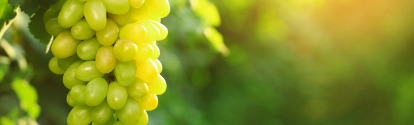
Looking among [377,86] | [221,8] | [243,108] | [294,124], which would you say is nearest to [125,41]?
[221,8]

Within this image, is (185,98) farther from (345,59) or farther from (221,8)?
(345,59)

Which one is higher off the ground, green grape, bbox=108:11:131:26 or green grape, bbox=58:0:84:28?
green grape, bbox=108:11:131:26

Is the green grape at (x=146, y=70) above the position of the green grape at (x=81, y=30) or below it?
above

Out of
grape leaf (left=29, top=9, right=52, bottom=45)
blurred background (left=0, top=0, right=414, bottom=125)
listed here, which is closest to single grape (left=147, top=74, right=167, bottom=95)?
grape leaf (left=29, top=9, right=52, bottom=45)

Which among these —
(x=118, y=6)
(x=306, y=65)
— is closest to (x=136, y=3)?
(x=118, y=6)

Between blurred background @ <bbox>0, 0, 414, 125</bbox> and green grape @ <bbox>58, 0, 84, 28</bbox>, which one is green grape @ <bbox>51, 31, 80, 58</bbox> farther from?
blurred background @ <bbox>0, 0, 414, 125</bbox>

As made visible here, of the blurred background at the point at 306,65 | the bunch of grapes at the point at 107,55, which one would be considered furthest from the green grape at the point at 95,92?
the blurred background at the point at 306,65

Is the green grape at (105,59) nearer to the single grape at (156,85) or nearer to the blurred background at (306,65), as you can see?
the single grape at (156,85)
